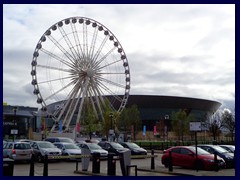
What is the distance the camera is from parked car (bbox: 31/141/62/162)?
25777 millimetres

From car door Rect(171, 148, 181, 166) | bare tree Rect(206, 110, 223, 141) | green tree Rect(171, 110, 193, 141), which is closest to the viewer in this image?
car door Rect(171, 148, 181, 166)

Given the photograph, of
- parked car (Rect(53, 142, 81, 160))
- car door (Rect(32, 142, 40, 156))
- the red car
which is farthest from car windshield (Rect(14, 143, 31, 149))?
the red car

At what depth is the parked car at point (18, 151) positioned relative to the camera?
24328 mm

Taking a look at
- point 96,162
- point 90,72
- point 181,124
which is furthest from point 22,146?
point 181,124

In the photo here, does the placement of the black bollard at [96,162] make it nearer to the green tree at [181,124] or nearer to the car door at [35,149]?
the car door at [35,149]

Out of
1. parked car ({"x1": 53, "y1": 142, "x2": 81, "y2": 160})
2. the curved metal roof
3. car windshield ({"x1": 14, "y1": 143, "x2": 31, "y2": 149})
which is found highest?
the curved metal roof

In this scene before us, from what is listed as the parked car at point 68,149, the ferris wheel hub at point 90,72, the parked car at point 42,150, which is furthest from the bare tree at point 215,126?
the parked car at point 42,150

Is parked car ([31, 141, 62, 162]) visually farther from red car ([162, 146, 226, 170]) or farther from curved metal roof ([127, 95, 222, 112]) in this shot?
curved metal roof ([127, 95, 222, 112])

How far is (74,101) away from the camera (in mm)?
55594

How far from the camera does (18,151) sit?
24516mm

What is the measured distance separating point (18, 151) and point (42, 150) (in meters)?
1.96

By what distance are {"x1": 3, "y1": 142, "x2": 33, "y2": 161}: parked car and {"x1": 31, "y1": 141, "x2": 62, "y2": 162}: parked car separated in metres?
0.89

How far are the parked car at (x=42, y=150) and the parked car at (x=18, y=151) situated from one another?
0.89 metres
